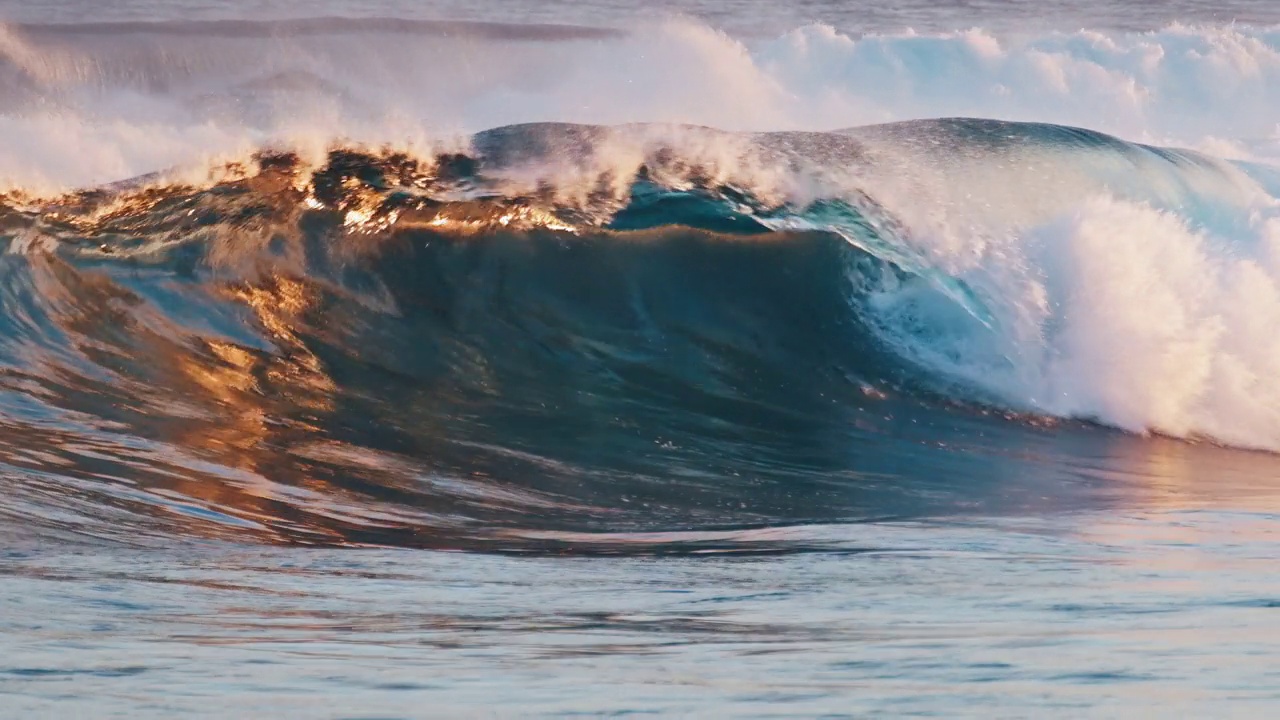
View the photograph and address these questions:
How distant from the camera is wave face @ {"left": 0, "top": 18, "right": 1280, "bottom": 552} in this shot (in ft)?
18.2

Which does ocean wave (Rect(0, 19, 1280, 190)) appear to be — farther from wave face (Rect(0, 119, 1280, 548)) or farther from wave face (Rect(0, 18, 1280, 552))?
wave face (Rect(0, 119, 1280, 548))

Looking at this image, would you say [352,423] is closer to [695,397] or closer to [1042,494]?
[695,397]

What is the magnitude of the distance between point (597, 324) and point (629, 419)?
1066mm

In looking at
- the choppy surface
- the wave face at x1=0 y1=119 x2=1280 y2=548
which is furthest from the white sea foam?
the choppy surface

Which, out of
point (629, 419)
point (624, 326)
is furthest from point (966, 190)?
point (629, 419)

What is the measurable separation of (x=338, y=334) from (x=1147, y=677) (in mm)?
5146

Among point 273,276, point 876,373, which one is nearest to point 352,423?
point 273,276

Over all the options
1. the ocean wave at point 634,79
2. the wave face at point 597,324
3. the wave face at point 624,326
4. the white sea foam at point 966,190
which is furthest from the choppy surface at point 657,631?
the ocean wave at point 634,79

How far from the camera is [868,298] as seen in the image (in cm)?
803

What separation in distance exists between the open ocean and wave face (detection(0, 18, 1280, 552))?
28mm

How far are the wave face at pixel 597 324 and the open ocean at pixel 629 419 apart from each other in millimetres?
28

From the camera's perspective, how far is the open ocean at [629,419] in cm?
309

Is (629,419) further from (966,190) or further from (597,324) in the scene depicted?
(966,190)

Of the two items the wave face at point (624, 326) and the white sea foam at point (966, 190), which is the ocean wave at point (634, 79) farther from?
the wave face at point (624, 326)
